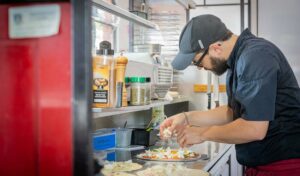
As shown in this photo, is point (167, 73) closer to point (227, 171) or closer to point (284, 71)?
point (227, 171)

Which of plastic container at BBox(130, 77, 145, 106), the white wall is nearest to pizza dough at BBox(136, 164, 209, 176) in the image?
plastic container at BBox(130, 77, 145, 106)

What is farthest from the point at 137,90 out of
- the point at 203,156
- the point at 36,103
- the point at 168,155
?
the point at 36,103

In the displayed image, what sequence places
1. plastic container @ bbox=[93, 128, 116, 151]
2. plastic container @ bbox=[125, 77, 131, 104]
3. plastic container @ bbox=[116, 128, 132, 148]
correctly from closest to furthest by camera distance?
plastic container @ bbox=[93, 128, 116, 151] < plastic container @ bbox=[125, 77, 131, 104] < plastic container @ bbox=[116, 128, 132, 148]

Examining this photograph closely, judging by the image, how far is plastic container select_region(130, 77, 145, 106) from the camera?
2.42m

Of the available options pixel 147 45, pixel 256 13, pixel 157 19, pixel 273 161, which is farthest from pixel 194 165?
pixel 256 13

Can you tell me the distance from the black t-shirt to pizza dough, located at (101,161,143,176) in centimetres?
64

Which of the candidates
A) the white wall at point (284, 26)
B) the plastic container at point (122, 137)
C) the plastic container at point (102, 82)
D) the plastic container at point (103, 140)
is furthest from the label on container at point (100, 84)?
the white wall at point (284, 26)

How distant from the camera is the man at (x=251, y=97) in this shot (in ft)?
6.40

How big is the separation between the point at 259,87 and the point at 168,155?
1.02m

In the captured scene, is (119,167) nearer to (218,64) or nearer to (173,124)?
(173,124)

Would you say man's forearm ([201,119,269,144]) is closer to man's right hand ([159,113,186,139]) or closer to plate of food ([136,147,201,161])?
man's right hand ([159,113,186,139])

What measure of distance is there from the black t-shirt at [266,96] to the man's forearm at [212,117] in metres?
0.37

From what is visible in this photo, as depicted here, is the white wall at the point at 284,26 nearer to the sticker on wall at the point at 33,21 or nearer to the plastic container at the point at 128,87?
the plastic container at the point at 128,87

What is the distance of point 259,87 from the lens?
1923 millimetres
